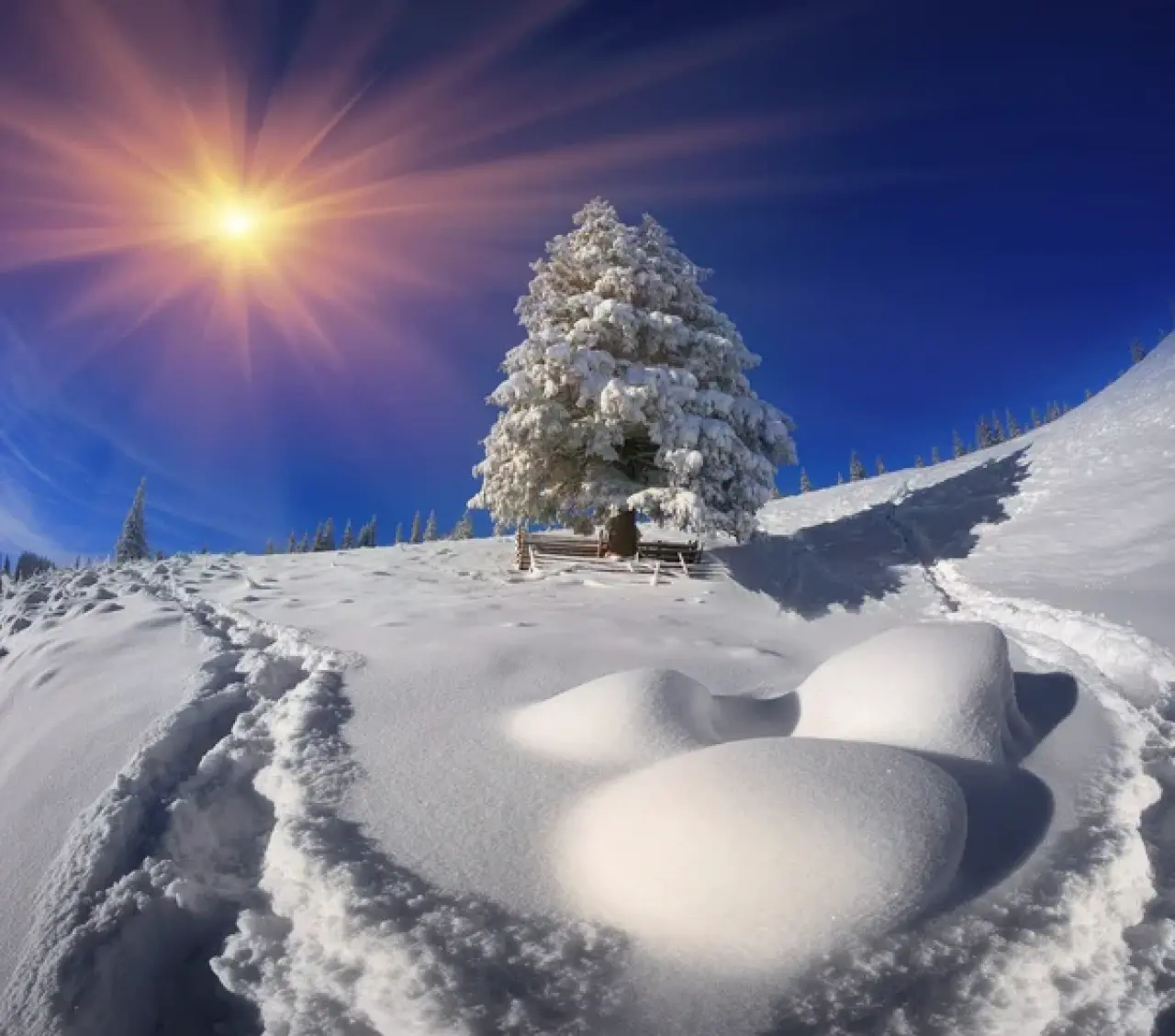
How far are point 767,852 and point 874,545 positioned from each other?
15594mm

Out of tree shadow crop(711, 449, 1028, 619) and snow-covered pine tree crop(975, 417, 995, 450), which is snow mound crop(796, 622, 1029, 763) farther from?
snow-covered pine tree crop(975, 417, 995, 450)

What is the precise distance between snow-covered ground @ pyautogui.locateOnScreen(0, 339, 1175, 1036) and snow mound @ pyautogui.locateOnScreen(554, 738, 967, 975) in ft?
0.05

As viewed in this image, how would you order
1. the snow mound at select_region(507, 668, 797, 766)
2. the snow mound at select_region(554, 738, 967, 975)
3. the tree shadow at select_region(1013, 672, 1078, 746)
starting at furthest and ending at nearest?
the tree shadow at select_region(1013, 672, 1078, 746)
the snow mound at select_region(507, 668, 797, 766)
the snow mound at select_region(554, 738, 967, 975)

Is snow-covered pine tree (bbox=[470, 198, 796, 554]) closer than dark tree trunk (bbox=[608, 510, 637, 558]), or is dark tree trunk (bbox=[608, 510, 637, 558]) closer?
snow-covered pine tree (bbox=[470, 198, 796, 554])

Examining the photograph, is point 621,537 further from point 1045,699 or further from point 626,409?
point 1045,699

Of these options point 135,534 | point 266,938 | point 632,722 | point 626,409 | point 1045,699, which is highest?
point 135,534

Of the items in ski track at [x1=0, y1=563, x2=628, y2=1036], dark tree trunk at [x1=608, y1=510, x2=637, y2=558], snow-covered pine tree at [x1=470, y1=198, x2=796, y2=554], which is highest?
snow-covered pine tree at [x1=470, y1=198, x2=796, y2=554]

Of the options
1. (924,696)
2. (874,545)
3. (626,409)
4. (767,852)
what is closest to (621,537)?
(626,409)

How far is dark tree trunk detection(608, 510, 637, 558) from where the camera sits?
44.5 feet

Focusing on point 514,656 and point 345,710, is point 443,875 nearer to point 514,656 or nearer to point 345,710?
point 345,710

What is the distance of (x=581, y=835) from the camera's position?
307cm

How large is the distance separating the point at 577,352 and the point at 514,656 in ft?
27.7

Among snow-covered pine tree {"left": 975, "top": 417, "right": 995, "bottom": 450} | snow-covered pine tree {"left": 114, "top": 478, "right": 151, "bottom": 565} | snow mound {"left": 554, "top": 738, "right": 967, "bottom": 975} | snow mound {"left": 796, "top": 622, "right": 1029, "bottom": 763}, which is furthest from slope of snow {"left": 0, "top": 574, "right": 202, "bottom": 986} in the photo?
snow-covered pine tree {"left": 975, "top": 417, "right": 995, "bottom": 450}

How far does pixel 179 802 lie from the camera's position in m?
3.39
